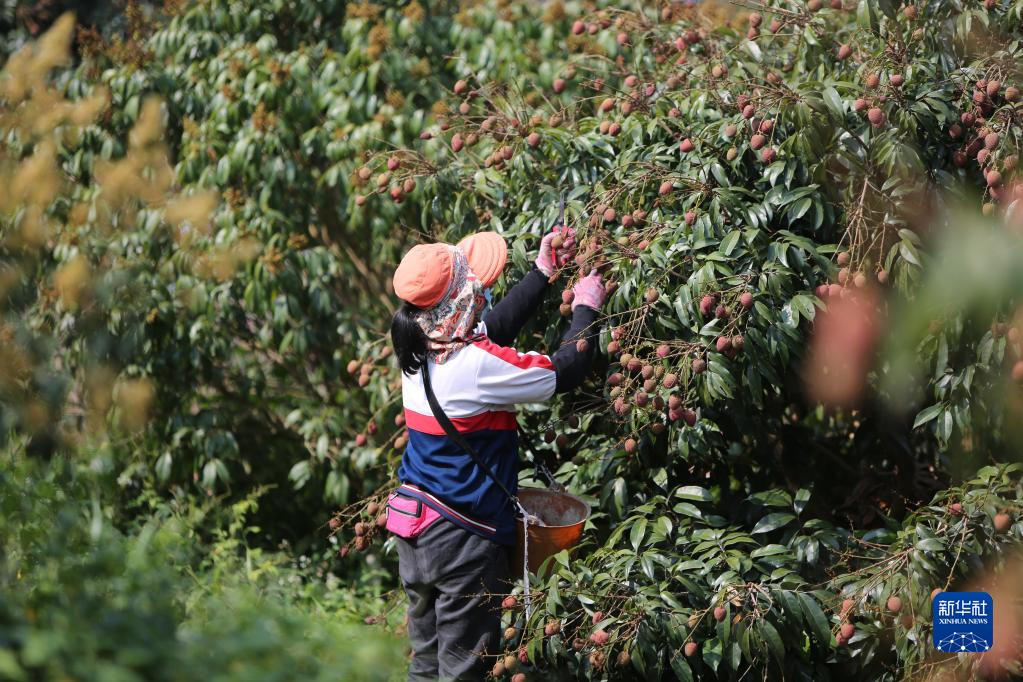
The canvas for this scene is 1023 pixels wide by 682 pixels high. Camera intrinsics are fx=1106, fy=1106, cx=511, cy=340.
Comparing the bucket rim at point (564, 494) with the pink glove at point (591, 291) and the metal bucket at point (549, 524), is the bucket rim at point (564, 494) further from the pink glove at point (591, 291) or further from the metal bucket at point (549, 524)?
the pink glove at point (591, 291)

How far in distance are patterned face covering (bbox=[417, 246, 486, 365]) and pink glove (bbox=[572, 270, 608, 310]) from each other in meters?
0.30

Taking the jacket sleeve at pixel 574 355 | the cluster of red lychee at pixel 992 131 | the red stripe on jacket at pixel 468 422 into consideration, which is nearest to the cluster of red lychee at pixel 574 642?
the red stripe on jacket at pixel 468 422

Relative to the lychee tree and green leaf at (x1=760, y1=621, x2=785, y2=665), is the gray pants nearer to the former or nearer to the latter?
the lychee tree

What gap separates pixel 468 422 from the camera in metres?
2.93

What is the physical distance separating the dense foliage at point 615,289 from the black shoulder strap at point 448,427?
367mm

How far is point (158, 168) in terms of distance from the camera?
490 cm

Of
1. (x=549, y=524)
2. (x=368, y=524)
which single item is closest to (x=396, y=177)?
(x=368, y=524)

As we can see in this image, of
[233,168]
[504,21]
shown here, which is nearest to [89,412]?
[233,168]

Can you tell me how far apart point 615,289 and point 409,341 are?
590 millimetres

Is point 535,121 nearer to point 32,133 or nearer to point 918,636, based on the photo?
point 918,636

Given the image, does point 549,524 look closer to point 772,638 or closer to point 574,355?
point 574,355

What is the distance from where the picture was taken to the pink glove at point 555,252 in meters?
3.13

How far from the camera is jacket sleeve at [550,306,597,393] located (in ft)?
9.66

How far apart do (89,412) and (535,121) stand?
81.4 inches
